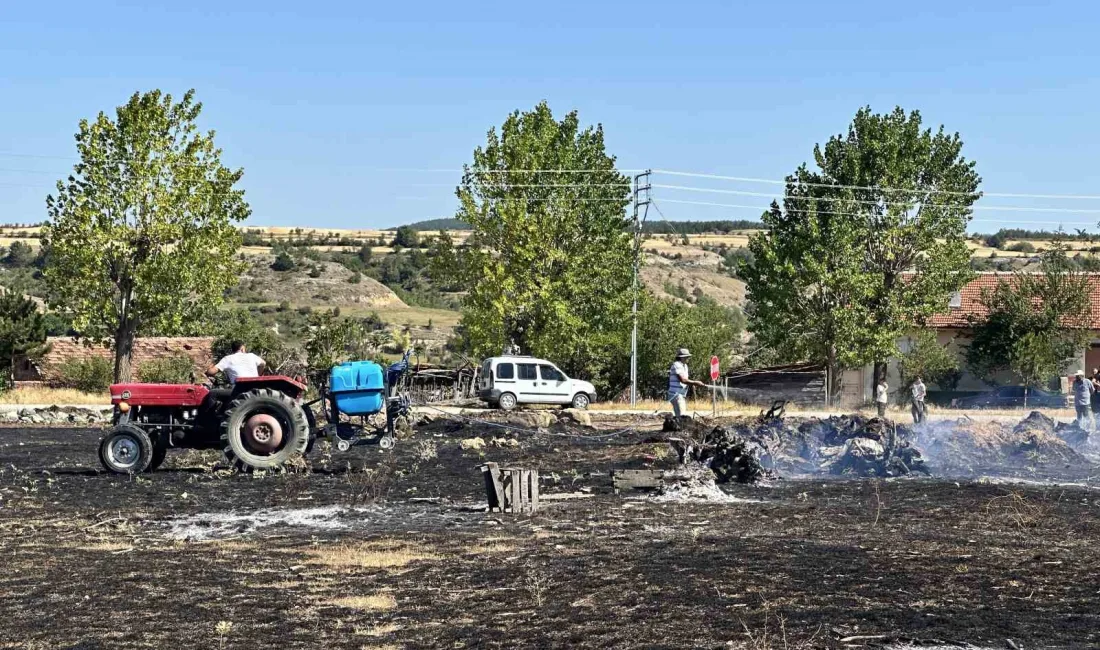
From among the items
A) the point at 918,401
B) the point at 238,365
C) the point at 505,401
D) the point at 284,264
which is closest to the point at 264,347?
the point at 505,401

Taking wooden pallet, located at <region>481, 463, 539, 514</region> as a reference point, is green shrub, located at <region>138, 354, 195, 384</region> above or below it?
above

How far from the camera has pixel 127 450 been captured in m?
20.0

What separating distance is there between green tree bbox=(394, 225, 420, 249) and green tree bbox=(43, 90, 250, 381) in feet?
350

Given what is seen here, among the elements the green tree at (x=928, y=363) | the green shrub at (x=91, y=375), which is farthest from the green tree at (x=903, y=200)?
the green shrub at (x=91, y=375)

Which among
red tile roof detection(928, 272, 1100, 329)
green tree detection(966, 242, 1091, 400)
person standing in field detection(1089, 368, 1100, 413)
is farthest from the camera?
red tile roof detection(928, 272, 1100, 329)

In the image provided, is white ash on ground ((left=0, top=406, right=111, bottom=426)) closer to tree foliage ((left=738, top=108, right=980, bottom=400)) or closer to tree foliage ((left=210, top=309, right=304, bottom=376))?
tree foliage ((left=210, top=309, right=304, bottom=376))

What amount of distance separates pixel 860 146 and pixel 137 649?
46.8m

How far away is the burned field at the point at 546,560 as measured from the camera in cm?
990

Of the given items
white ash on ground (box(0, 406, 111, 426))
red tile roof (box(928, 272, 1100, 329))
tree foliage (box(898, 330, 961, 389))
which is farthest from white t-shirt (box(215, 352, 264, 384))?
red tile roof (box(928, 272, 1100, 329))

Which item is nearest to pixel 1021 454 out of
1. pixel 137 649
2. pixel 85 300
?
pixel 137 649

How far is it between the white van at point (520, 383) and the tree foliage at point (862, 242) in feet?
40.6

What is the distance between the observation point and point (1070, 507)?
16.5 metres

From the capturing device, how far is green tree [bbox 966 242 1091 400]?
57.9 meters

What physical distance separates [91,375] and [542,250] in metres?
16.6
